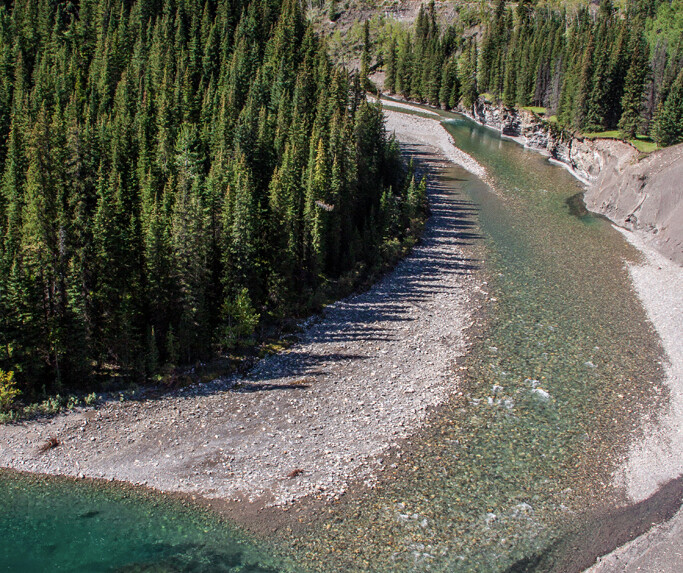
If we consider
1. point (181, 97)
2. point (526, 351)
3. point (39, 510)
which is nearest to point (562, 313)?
point (526, 351)

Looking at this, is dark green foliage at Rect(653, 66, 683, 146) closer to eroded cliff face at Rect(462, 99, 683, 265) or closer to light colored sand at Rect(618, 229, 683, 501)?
eroded cliff face at Rect(462, 99, 683, 265)

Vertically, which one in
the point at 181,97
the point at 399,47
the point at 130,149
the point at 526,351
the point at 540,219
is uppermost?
the point at 399,47

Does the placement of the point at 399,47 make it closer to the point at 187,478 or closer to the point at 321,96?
the point at 321,96

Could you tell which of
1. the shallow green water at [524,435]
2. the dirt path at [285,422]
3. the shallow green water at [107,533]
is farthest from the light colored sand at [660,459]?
the shallow green water at [107,533]

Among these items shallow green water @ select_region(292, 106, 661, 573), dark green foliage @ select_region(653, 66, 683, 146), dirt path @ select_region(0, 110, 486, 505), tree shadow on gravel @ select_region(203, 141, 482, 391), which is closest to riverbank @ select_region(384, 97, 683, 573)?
shallow green water @ select_region(292, 106, 661, 573)

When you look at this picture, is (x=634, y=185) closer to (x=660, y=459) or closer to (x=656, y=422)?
(x=656, y=422)

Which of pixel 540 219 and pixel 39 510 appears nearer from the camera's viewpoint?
pixel 39 510

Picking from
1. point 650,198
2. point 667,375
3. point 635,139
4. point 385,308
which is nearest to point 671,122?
point 635,139
